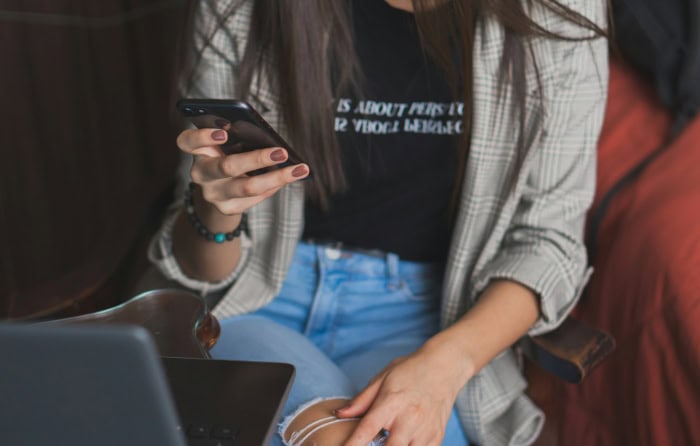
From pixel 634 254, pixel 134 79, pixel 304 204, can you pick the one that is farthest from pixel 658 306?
pixel 134 79

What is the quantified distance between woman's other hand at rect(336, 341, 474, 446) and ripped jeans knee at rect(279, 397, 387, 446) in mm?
13

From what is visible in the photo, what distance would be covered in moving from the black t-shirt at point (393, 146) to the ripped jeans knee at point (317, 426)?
292 mm

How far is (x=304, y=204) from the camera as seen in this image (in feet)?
3.50

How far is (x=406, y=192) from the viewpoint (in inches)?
40.8

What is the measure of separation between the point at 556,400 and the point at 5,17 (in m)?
1.10

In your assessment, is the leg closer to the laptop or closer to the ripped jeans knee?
the ripped jeans knee

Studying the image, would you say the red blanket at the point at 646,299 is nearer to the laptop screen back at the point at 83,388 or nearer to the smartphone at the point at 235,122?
the smartphone at the point at 235,122

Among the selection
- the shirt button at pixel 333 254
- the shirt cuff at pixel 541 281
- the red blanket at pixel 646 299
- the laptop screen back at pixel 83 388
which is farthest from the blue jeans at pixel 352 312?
the laptop screen back at pixel 83 388

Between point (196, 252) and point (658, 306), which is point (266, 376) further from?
point (658, 306)

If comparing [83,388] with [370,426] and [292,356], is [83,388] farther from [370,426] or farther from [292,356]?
[292,356]

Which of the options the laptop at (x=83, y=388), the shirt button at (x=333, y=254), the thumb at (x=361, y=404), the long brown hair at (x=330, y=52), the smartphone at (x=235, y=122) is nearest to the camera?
the laptop at (x=83, y=388)

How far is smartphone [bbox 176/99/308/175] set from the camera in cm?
67

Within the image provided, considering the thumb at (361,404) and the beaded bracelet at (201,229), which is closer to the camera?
the thumb at (361,404)

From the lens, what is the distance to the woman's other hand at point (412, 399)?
2.46ft
